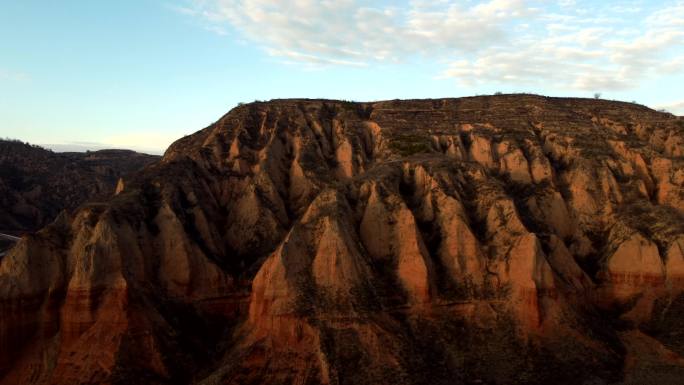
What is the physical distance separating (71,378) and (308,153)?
23114 mm

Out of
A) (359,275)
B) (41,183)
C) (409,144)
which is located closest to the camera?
(359,275)

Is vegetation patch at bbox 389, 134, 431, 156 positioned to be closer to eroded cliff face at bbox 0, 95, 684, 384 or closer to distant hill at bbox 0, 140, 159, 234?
eroded cliff face at bbox 0, 95, 684, 384

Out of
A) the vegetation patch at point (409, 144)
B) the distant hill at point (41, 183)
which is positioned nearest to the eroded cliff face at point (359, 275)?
the vegetation patch at point (409, 144)

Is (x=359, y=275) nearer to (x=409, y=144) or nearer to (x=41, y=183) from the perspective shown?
(x=409, y=144)

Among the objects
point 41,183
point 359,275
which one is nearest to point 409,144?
point 359,275

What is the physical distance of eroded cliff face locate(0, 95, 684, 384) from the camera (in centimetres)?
2641

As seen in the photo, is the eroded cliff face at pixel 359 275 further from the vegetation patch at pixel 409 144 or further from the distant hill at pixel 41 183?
the distant hill at pixel 41 183

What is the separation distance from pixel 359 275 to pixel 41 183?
70.6 metres

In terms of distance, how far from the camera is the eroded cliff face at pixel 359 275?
86.6 feet

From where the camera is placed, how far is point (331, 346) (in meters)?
26.2

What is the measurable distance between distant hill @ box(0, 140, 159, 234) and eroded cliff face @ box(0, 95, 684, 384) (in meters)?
41.0

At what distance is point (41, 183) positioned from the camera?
8488 cm

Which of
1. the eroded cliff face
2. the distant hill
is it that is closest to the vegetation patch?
the eroded cliff face

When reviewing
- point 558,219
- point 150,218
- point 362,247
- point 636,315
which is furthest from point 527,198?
point 150,218
